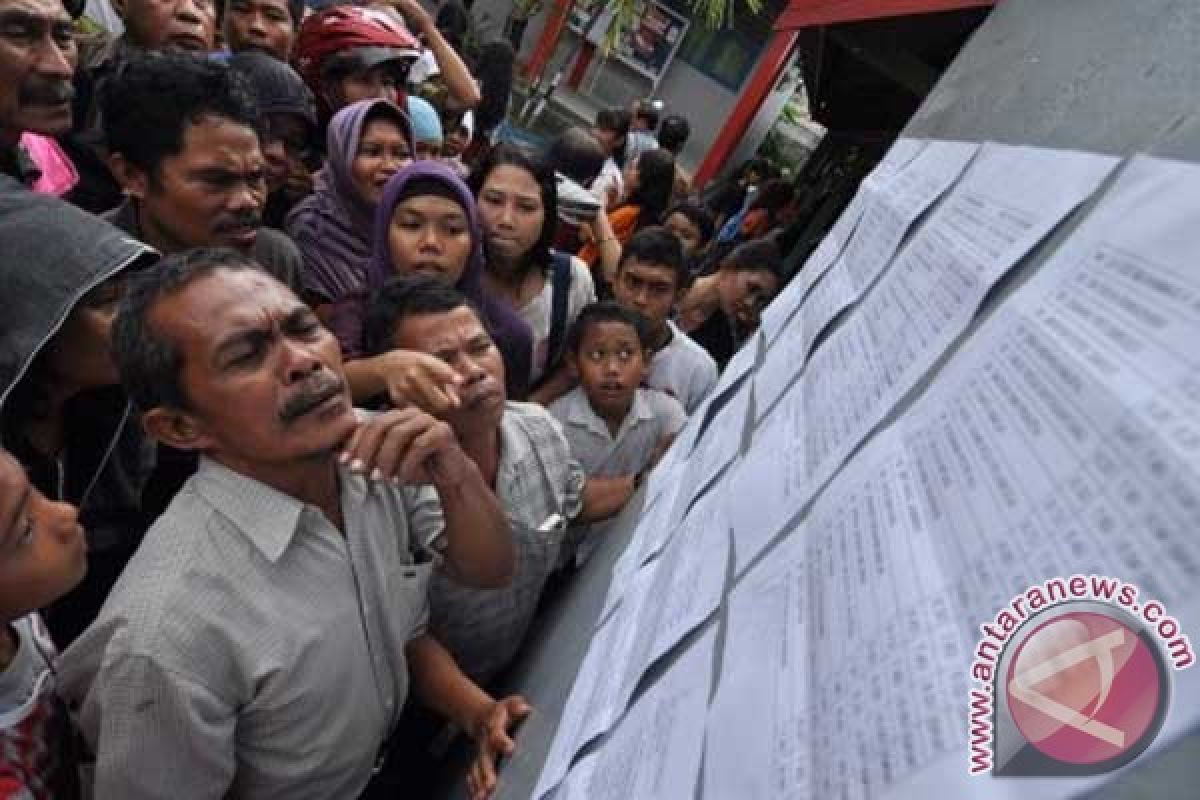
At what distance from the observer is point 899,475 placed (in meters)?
0.55

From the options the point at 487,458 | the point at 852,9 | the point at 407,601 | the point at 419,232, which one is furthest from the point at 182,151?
the point at 852,9

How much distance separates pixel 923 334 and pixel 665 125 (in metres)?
6.16

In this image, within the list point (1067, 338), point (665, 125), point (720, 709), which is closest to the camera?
point (1067, 338)

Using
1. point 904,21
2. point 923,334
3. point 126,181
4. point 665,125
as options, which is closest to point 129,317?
point 126,181

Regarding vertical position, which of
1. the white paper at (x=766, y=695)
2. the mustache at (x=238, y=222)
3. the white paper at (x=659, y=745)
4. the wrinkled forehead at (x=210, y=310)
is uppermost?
the white paper at (x=766, y=695)

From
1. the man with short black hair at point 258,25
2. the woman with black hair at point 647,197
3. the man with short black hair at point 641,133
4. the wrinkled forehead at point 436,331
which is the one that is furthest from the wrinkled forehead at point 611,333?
the man with short black hair at point 641,133

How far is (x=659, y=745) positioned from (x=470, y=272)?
157cm

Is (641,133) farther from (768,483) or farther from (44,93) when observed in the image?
(768,483)

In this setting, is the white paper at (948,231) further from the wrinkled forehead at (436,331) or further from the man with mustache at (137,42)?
the man with mustache at (137,42)

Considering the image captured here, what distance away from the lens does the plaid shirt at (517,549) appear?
153 centimetres

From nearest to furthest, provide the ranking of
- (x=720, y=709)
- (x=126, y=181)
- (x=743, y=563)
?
(x=720, y=709) → (x=743, y=563) → (x=126, y=181)

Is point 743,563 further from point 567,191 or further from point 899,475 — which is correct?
point 567,191

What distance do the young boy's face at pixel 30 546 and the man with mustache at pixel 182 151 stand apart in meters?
0.91

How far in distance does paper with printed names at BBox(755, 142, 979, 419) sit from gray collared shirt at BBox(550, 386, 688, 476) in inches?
36.6
